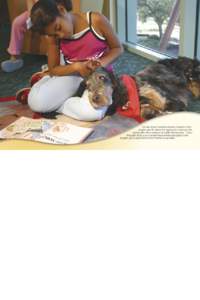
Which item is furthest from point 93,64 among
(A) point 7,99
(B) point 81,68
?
(A) point 7,99

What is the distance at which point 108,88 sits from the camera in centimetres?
67

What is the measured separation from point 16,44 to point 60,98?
8 cm

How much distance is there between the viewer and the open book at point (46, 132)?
0.65 meters

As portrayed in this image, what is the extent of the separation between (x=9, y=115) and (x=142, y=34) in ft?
0.65

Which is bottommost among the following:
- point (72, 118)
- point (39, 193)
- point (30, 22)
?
point (39, 193)

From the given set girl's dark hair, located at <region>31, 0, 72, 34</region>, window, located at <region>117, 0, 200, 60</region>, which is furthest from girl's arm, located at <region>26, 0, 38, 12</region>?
window, located at <region>117, 0, 200, 60</region>

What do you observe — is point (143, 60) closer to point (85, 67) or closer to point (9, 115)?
point (85, 67)

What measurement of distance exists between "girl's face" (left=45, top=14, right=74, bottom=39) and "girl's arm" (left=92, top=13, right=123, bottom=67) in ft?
0.11

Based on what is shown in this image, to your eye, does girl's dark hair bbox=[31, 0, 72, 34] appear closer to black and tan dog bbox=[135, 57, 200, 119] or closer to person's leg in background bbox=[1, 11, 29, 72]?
person's leg in background bbox=[1, 11, 29, 72]

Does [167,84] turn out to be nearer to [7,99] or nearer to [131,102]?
[131,102]

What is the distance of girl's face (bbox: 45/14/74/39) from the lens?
2.15ft

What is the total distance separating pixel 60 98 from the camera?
669 mm

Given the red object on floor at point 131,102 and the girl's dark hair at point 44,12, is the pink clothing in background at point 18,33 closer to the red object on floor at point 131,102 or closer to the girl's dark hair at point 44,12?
the girl's dark hair at point 44,12

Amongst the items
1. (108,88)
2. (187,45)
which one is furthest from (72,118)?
(187,45)
